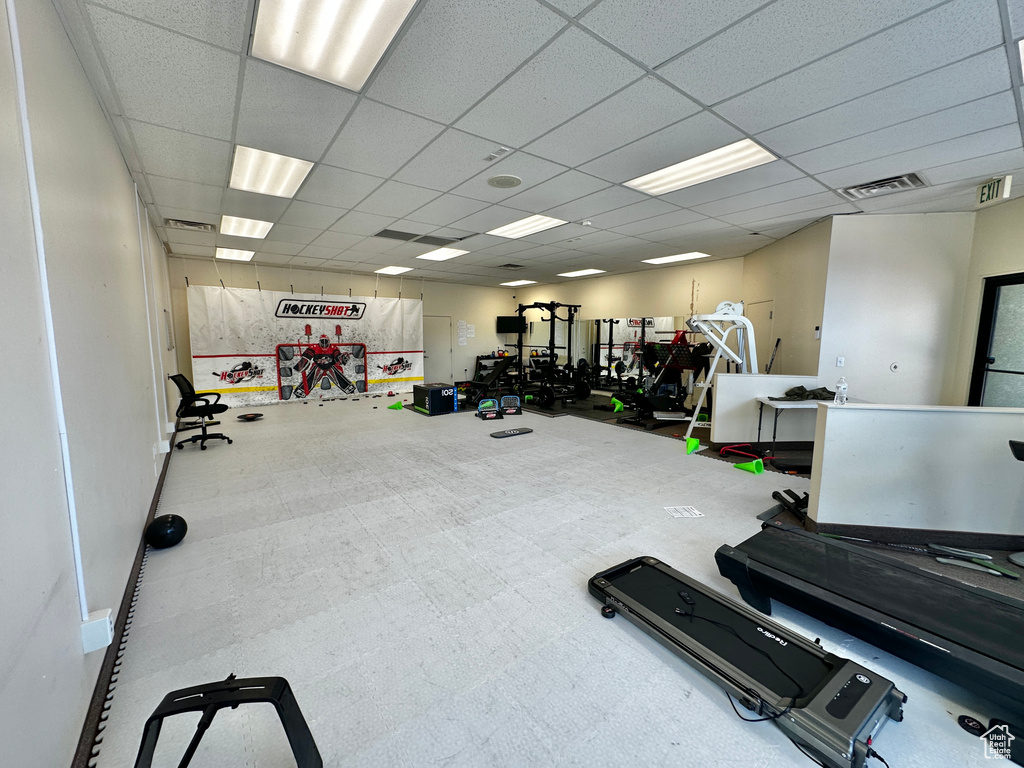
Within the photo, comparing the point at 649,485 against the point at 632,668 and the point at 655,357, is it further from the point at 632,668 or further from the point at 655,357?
the point at 655,357

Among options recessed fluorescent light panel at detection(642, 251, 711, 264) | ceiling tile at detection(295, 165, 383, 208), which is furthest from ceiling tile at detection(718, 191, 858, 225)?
ceiling tile at detection(295, 165, 383, 208)

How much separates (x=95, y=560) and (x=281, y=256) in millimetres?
6671

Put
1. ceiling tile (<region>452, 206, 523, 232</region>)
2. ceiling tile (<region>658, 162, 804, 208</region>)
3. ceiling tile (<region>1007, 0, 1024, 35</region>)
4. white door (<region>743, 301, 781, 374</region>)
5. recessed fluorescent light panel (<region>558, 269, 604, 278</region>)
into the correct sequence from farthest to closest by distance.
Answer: recessed fluorescent light panel (<region>558, 269, 604, 278</region>) < white door (<region>743, 301, 781, 374</region>) < ceiling tile (<region>452, 206, 523, 232</region>) < ceiling tile (<region>658, 162, 804, 208</region>) < ceiling tile (<region>1007, 0, 1024, 35</region>)

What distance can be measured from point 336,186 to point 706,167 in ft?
11.4

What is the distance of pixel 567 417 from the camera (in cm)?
681

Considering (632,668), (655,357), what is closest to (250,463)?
(632,668)

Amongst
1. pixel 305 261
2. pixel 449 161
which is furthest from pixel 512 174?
pixel 305 261

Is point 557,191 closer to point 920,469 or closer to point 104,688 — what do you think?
point 920,469

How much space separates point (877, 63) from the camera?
2.06 m

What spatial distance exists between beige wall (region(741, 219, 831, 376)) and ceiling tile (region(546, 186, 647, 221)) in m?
2.19

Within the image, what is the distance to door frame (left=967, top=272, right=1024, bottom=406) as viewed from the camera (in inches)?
163

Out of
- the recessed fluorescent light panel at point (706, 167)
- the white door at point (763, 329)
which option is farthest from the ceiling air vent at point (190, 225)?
the white door at point (763, 329)

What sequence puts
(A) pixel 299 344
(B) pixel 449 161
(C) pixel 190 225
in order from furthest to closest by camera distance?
(A) pixel 299 344
(C) pixel 190 225
(B) pixel 449 161

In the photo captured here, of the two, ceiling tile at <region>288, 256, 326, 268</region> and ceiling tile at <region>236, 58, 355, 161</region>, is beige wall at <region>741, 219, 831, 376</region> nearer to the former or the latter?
ceiling tile at <region>236, 58, 355, 161</region>
